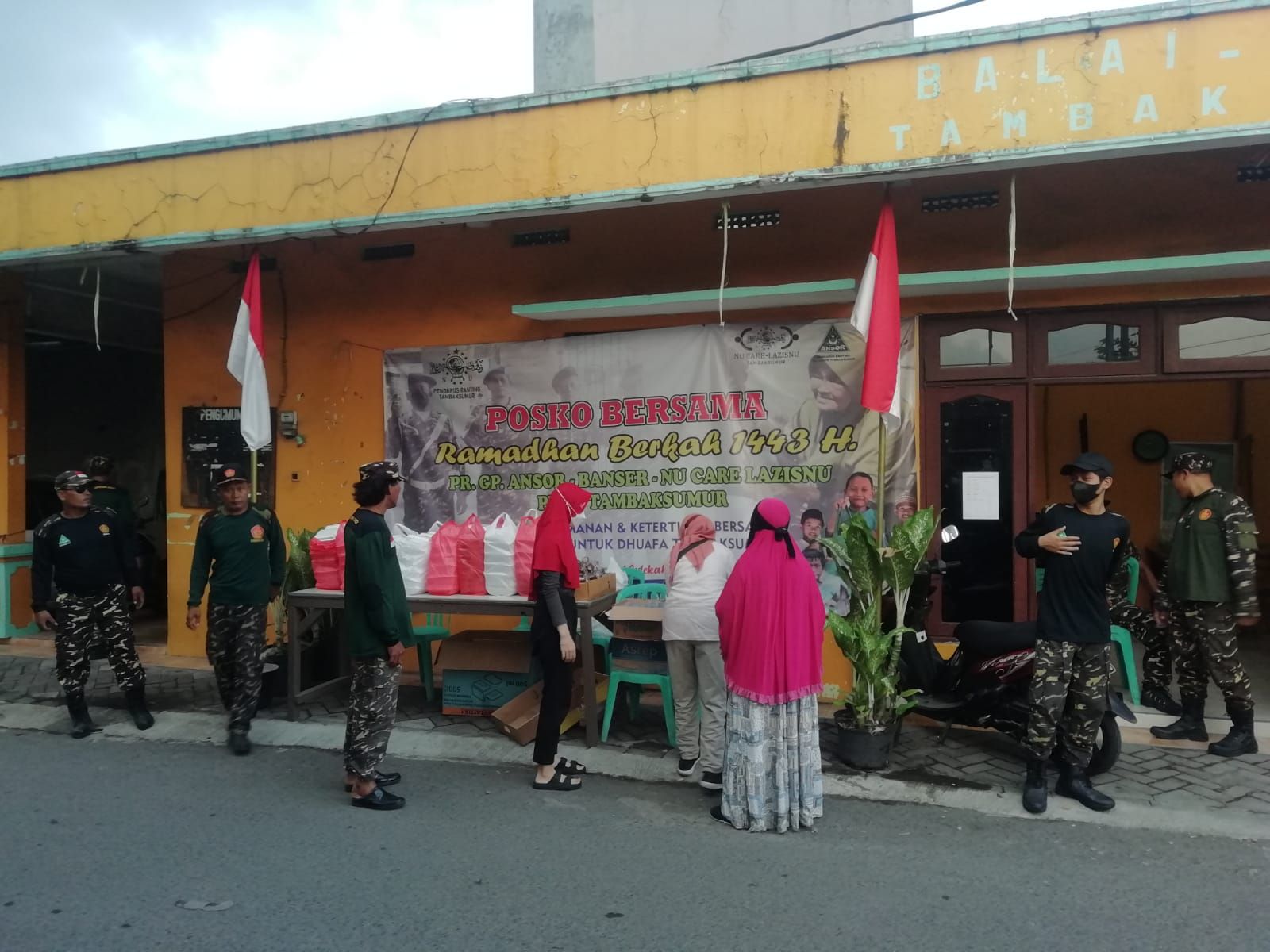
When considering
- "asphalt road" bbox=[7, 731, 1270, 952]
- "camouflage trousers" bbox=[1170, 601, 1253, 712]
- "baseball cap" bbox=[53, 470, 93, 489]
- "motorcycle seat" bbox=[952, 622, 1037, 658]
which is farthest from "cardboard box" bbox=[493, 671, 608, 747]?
"camouflage trousers" bbox=[1170, 601, 1253, 712]

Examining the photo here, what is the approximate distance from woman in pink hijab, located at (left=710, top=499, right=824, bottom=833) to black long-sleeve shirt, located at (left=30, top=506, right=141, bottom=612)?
14.5 ft

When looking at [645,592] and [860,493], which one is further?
[645,592]

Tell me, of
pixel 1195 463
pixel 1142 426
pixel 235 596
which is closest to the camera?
pixel 1195 463

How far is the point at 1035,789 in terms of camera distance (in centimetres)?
451

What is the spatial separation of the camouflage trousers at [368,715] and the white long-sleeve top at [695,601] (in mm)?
1549

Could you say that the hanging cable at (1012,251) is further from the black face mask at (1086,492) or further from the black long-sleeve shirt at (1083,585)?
the black long-sleeve shirt at (1083,585)

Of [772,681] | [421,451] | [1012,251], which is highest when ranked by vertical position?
[1012,251]

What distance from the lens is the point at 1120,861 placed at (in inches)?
154

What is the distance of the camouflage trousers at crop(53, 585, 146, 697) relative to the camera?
596cm

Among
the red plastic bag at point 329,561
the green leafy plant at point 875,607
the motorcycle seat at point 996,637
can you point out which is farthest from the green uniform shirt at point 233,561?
the motorcycle seat at point 996,637

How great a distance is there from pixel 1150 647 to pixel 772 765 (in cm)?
343

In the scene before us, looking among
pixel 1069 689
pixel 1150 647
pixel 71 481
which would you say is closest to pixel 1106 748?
pixel 1069 689

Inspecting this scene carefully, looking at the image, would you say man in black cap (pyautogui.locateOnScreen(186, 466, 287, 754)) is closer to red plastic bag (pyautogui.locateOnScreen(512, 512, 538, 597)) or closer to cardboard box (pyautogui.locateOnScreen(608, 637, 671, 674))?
red plastic bag (pyautogui.locateOnScreen(512, 512, 538, 597))

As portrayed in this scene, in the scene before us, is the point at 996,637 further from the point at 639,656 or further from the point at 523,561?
the point at 523,561
